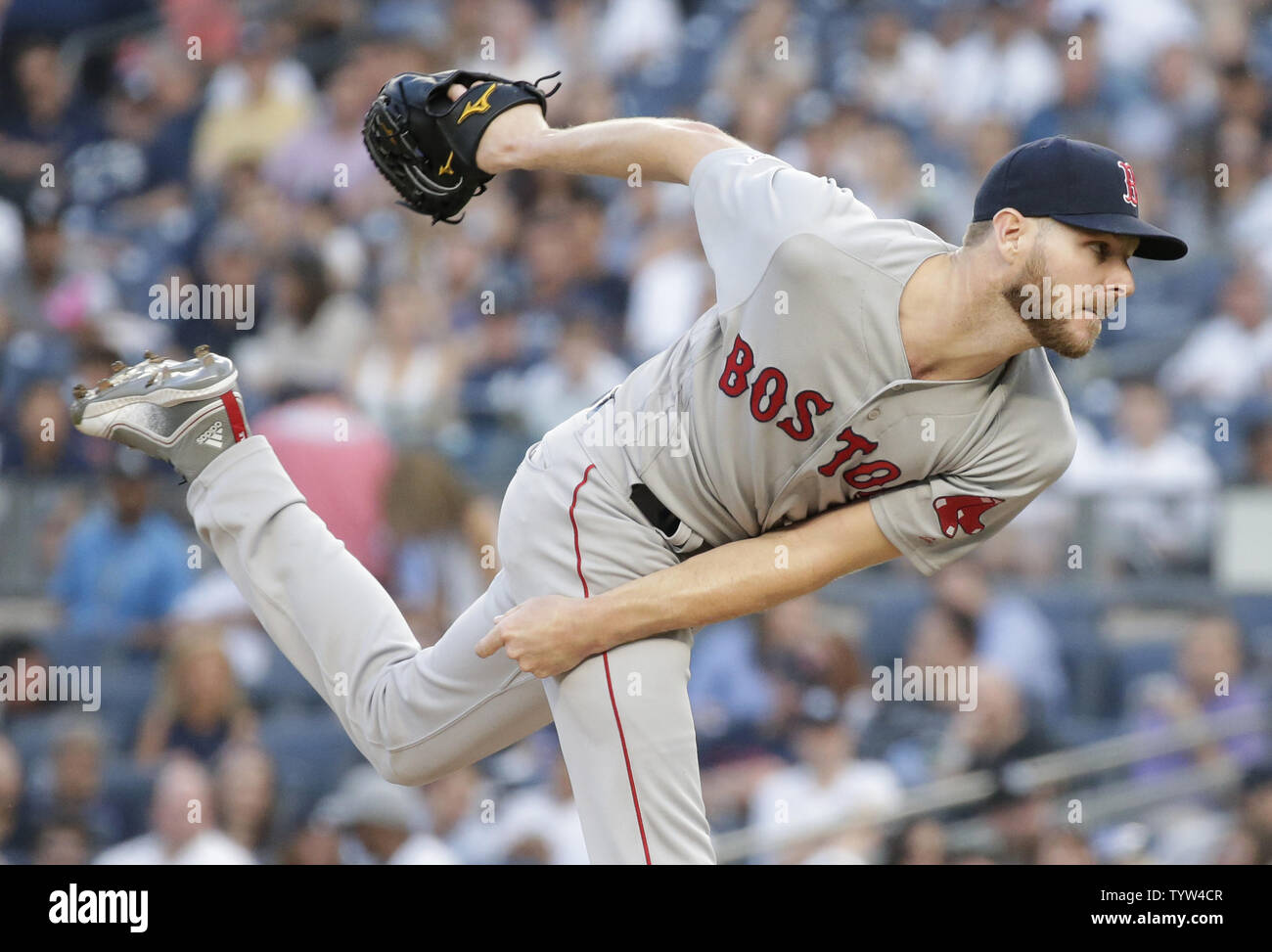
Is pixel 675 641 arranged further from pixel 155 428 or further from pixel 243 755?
pixel 243 755

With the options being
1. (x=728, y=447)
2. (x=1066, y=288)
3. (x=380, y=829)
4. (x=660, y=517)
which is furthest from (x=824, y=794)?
(x=1066, y=288)

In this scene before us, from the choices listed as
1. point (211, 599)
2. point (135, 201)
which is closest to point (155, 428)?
point (211, 599)

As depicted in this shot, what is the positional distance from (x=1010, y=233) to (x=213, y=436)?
151 cm

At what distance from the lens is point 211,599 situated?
5027mm

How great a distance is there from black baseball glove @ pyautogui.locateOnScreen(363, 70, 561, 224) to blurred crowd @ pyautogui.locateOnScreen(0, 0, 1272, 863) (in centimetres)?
206

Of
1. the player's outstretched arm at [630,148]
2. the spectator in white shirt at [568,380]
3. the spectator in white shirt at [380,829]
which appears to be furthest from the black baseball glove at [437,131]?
the spectator in white shirt at [568,380]

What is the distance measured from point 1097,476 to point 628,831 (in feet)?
10.7

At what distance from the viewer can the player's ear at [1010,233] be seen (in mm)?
2361

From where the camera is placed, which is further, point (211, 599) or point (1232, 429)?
point (1232, 429)

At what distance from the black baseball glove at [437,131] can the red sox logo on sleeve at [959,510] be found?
3.39 feet

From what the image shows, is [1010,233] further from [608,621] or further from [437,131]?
[437,131]

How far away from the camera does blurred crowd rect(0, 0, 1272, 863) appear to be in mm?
4621

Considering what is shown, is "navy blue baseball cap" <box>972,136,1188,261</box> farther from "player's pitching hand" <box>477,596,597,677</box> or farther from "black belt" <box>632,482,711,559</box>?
"player's pitching hand" <box>477,596,597,677</box>

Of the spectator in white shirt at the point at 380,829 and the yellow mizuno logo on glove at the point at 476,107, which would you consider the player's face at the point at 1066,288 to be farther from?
the spectator in white shirt at the point at 380,829
